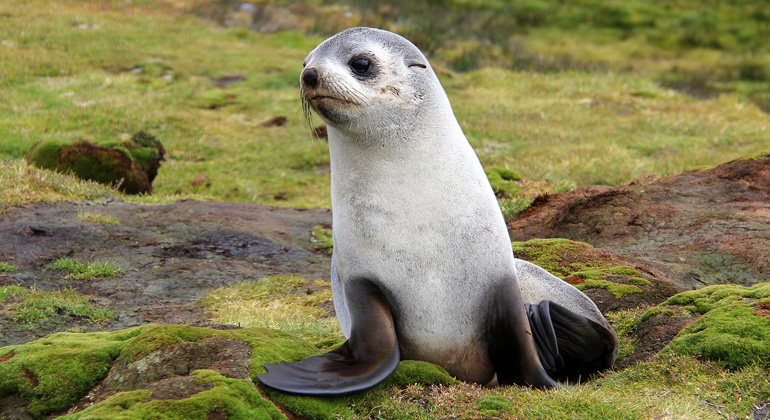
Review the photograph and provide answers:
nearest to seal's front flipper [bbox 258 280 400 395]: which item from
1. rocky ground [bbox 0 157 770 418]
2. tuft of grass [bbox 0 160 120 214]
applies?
rocky ground [bbox 0 157 770 418]

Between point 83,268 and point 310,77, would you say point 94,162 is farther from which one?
point 310,77

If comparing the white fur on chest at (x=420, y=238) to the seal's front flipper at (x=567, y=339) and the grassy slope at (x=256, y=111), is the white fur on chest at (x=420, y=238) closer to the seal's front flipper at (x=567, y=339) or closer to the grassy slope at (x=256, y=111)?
the seal's front flipper at (x=567, y=339)

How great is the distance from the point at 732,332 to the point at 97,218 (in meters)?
8.22

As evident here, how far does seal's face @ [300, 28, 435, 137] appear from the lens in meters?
4.34

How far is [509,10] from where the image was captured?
36094 mm

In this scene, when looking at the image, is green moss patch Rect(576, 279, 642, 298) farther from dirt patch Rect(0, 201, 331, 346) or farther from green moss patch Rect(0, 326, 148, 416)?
green moss patch Rect(0, 326, 148, 416)

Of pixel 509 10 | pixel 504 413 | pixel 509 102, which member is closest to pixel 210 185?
pixel 509 102

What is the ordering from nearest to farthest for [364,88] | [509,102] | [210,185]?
[364,88] < [210,185] < [509,102]

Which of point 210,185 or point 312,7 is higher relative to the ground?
point 312,7

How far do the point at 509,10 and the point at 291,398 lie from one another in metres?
34.7

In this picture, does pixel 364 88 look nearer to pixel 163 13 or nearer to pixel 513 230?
pixel 513 230

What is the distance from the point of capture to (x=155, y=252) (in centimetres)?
919

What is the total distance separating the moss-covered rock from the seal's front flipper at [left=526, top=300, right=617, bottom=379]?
9.19 meters

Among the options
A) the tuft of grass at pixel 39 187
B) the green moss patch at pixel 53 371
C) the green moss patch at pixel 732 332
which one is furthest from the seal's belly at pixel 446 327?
the tuft of grass at pixel 39 187
